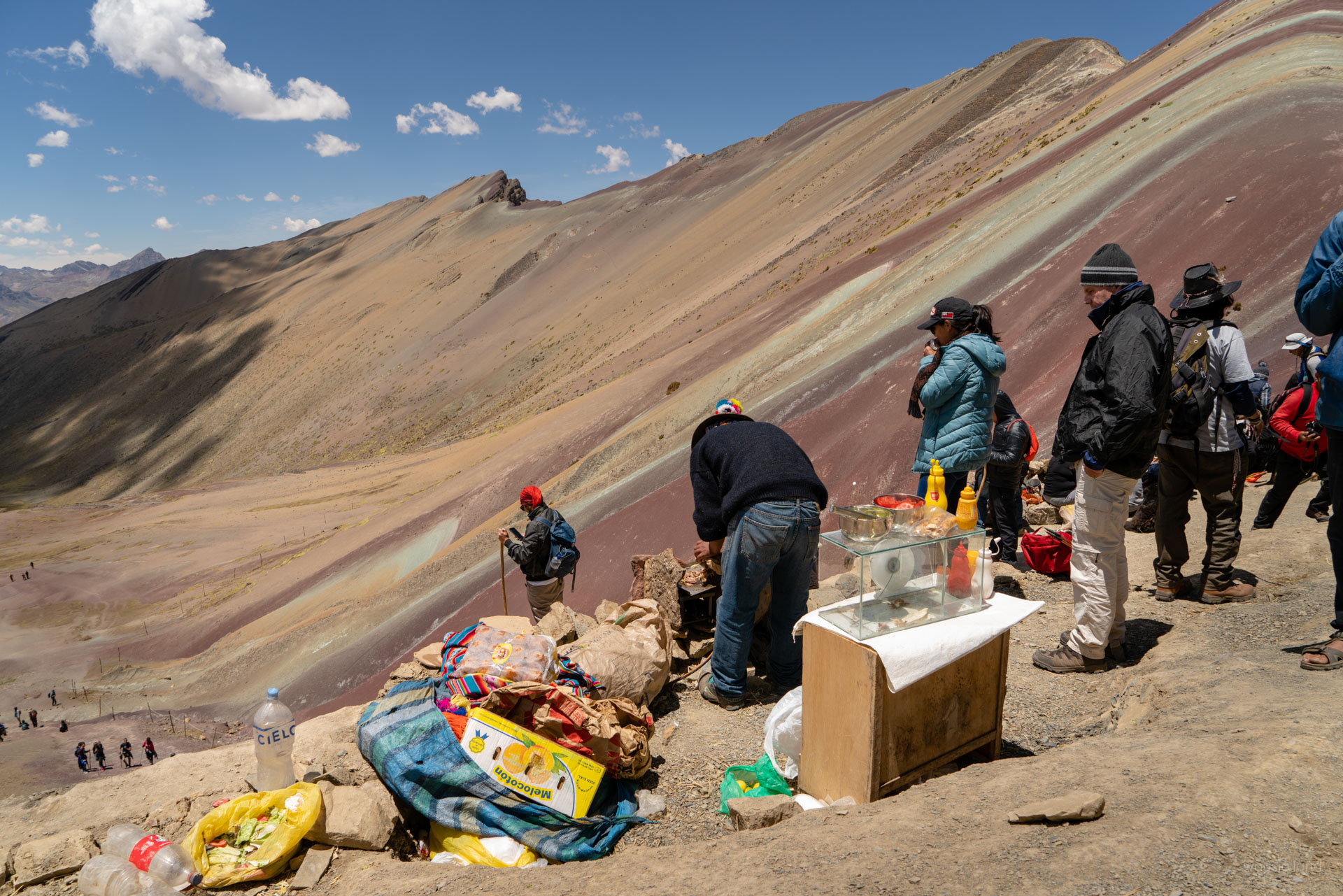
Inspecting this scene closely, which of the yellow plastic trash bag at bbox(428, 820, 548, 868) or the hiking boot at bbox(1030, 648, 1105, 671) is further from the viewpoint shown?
the hiking boot at bbox(1030, 648, 1105, 671)

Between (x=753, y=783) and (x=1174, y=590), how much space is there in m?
3.16

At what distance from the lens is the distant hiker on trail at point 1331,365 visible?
3.26 meters

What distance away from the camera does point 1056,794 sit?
→ 277 cm

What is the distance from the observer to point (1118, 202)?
11203 mm

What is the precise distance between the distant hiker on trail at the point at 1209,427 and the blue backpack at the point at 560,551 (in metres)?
A: 4.68

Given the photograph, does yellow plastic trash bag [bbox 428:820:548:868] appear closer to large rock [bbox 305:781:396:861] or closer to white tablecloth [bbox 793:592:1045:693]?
large rock [bbox 305:781:396:861]

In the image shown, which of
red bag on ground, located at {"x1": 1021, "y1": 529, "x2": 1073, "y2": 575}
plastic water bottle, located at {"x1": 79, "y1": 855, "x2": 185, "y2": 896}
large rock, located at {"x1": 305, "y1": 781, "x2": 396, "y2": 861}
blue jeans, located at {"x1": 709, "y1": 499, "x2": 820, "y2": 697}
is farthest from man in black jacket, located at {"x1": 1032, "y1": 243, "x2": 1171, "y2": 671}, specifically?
plastic water bottle, located at {"x1": 79, "y1": 855, "x2": 185, "y2": 896}

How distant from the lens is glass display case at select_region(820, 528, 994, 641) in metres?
3.31

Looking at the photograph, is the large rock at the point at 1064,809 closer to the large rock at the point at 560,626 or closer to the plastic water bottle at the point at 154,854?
the plastic water bottle at the point at 154,854

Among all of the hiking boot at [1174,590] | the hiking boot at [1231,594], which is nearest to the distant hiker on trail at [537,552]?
the hiking boot at [1174,590]

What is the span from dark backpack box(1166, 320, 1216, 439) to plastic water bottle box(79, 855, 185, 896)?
216 inches

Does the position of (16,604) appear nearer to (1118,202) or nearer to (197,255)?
(1118,202)

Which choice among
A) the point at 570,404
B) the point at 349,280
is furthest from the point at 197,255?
the point at 570,404

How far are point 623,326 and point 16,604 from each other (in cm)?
2529
